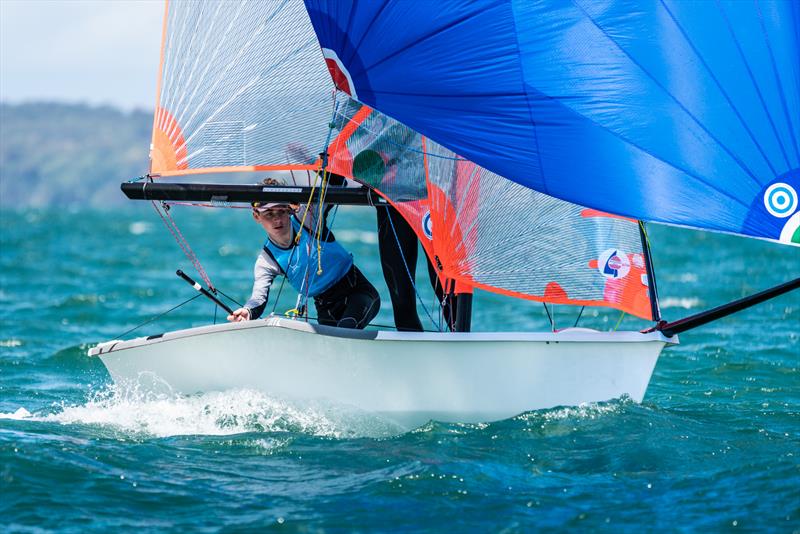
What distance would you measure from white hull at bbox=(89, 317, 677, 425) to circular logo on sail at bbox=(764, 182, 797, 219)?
77cm

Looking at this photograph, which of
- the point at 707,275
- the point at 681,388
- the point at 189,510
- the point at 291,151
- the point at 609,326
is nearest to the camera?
the point at 189,510

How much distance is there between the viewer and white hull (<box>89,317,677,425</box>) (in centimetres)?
455

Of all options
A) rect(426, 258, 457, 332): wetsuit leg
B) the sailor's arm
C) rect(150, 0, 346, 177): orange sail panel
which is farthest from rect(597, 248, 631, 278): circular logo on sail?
the sailor's arm

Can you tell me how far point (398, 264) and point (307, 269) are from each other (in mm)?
509

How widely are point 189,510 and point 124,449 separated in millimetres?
798

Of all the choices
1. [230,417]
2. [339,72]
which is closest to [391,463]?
[230,417]

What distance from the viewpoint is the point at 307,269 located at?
4.81 meters

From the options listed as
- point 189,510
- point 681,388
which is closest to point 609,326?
point 681,388

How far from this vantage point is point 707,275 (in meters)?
14.4

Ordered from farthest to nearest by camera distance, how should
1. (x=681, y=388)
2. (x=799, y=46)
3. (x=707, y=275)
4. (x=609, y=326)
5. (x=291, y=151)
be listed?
(x=707, y=275)
(x=609, y=326)
(x=681, y=388)
(x=291, y=151)
(x=799, y=46)

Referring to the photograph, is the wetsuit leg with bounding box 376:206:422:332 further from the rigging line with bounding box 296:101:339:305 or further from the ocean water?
the ocean water

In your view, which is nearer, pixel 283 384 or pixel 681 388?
pixel 283 384

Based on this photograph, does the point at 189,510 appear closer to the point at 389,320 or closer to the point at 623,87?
the point at 623,87

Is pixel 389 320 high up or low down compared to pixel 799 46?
down
